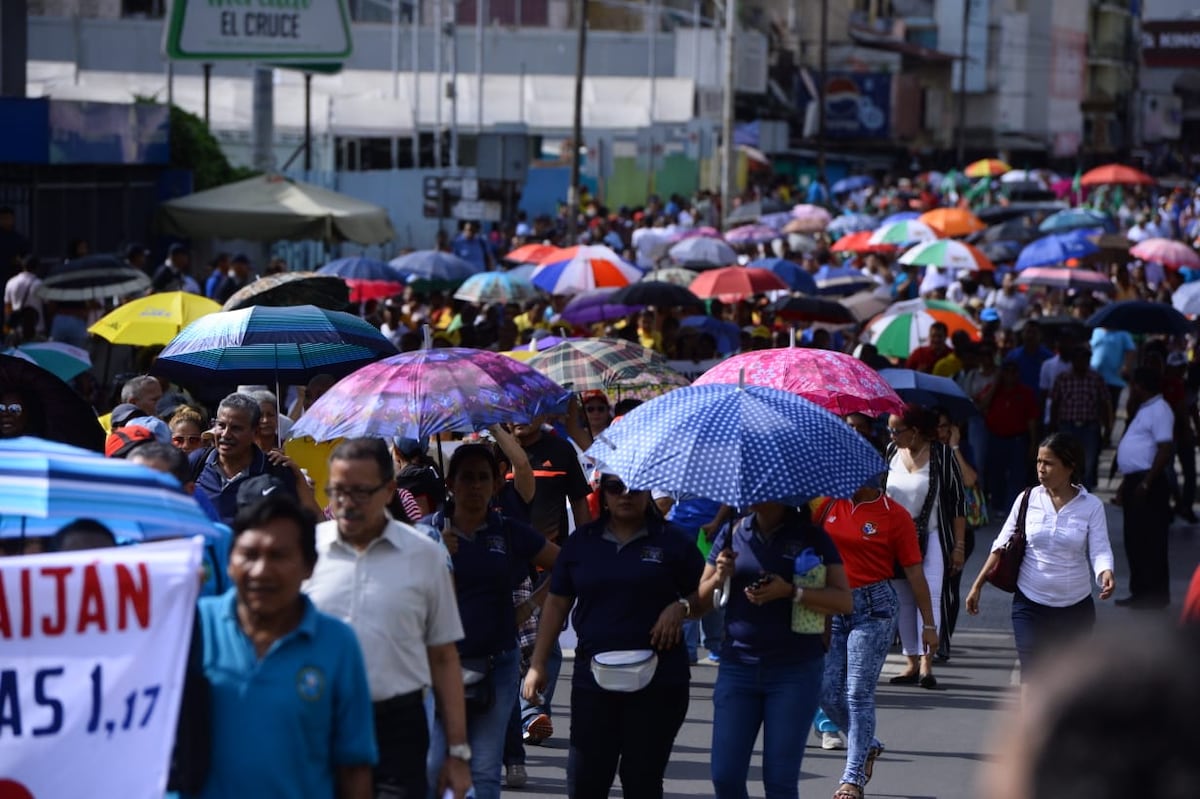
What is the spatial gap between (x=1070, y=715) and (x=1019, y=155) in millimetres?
107164

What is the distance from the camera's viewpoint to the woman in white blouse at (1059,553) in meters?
9.06

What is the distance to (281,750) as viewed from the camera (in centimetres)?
464

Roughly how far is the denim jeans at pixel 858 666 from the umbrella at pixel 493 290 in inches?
442

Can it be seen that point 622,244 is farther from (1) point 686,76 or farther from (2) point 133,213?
(1) point 686,76

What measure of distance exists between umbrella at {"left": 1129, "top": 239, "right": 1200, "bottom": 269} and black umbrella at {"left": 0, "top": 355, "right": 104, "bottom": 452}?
24.6 metres

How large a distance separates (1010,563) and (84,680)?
5.51 m

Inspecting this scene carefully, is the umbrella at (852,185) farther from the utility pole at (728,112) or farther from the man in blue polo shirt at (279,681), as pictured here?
the man in blue polo shirt at (279,681)

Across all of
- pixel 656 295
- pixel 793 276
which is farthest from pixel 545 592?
pixel 793 276

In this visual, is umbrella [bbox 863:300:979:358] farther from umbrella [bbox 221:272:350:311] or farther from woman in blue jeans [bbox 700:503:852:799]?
woman in blue jeans [bbox 700:503:852:799]

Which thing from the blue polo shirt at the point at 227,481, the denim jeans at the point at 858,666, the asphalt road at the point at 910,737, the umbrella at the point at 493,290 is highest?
the blue polo shirt at the point at 227,481

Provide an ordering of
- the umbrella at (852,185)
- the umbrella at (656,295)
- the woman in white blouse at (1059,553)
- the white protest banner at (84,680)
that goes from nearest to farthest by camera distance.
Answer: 1. the white protest banner at (84,680)
2. the woman in white blouse at (1059,553)
3. the umbrella at (656,295)
4. the umbrella at (852,185)

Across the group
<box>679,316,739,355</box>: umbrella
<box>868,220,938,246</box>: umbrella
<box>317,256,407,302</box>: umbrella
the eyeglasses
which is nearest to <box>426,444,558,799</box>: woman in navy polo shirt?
the eyeglasses

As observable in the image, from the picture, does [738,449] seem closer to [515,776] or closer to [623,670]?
[623,670]

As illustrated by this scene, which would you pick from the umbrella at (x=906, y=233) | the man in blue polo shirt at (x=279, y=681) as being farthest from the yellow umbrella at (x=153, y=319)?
the umbrella at (x=906, y=233)
